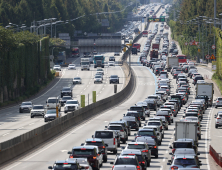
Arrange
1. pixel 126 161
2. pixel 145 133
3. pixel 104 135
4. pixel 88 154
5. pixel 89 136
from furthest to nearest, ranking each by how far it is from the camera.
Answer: pixel 89 136 < pixel 145 133 < pixel 104 135 < pixel 88 154 < pixel 126 161

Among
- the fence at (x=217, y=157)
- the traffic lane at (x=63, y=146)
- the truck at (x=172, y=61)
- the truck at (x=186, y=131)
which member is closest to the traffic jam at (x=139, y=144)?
the truck at (x=186, y=131)

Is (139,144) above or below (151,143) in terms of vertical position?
above

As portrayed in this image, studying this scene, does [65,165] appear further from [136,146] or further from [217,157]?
[217,157]

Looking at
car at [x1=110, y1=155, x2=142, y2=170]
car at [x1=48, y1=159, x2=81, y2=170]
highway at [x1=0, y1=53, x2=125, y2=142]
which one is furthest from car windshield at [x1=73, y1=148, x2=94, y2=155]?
highway at [x1=0, y1=53, x2=125, y2=142]

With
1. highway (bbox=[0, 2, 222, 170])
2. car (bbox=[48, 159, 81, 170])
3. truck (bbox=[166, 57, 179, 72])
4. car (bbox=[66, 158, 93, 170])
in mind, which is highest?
truck (bbox=[166, 57, 179, 72])

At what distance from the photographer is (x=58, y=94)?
8800 cm

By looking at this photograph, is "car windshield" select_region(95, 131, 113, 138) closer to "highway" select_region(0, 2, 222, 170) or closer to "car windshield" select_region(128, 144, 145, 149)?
"highway" select_region(0, 2, 222, 170)

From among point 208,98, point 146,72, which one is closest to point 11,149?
point 208,98

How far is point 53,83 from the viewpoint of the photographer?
104875mm

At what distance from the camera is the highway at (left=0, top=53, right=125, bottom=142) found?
48.2 m

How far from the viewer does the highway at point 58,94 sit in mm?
48250

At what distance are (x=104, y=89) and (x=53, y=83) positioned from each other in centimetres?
1578

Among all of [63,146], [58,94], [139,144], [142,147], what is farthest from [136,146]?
[58,94]

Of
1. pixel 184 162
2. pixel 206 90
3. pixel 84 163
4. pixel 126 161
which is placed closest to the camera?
pixel 126 161
